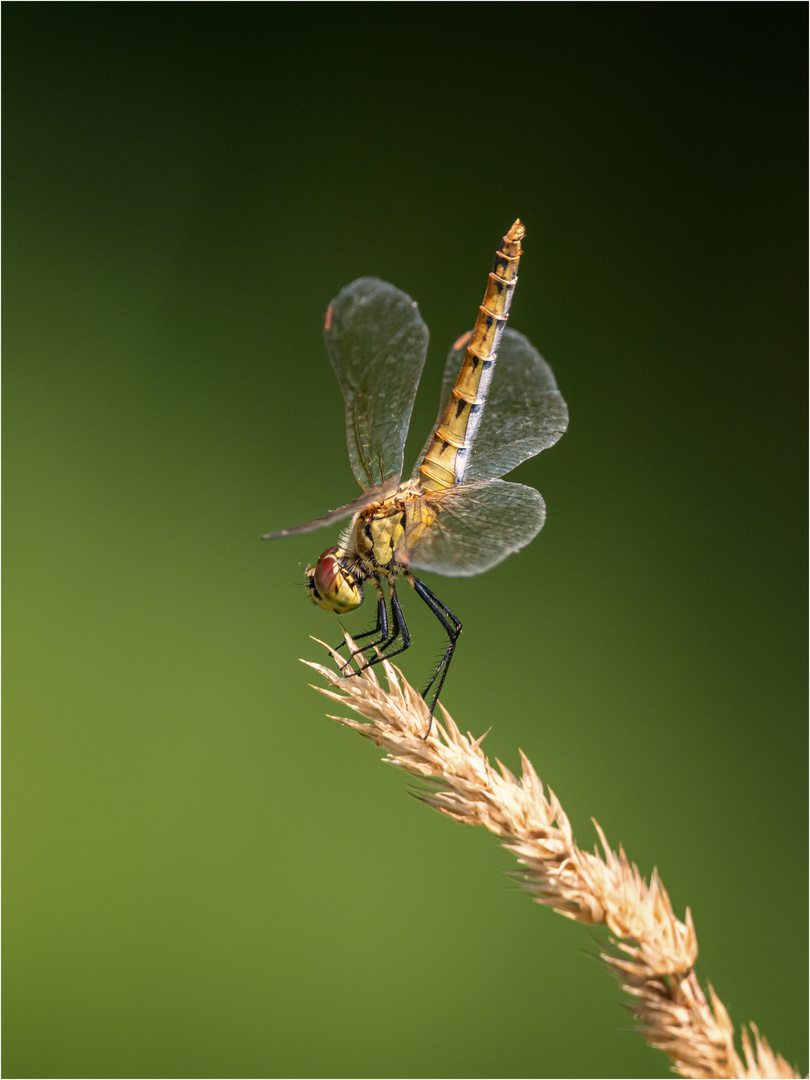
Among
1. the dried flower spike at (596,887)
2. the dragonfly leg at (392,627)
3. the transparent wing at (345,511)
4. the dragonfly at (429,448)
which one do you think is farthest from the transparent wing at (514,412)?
the dried flower spike at (596,887)

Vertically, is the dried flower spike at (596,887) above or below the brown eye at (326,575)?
below

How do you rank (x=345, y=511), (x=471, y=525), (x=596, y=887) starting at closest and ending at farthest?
1. (x=596, y=887)
2. (x=345, y=511)
3. (x=471, y=525)

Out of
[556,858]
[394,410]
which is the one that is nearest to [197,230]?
[394,410]

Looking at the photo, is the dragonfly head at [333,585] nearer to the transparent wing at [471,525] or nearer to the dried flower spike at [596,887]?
the transparent wing at [471,525]

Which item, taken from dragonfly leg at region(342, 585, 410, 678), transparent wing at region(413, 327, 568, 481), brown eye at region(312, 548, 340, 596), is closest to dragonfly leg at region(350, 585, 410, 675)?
dragonfly leg at region(342, 585, 410, 678)

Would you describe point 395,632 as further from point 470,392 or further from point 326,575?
point 470,392

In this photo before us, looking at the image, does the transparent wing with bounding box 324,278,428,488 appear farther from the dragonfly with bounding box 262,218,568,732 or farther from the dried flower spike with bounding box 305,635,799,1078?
the dried flower spike with bounding box 305,635,799,1078

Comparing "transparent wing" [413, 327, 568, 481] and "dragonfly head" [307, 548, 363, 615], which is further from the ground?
"transparent wing" [413, 327, 568, 481]

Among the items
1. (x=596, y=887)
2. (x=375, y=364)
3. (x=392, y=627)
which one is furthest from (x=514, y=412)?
(x=596, y=887)
